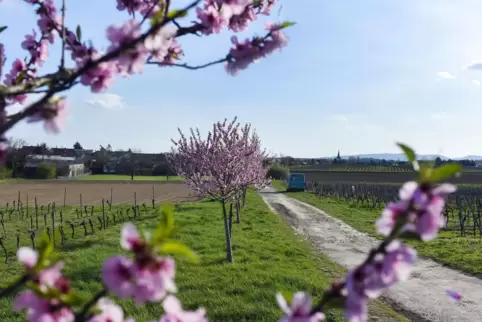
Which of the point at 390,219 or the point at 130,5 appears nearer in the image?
the point at 390,219

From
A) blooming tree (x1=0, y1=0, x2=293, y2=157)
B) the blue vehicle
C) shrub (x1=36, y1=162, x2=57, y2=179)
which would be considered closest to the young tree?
blooming tree (x1=0, y1=0, x2=293, y2=157)

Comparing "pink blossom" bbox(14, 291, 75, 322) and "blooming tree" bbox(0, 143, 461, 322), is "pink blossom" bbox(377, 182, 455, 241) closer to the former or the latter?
"blooming tree" bbox(0, 143, 461, 322)

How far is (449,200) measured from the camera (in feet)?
111

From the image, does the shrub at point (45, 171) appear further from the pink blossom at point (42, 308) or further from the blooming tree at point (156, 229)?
the pink blossom at point (42, 308)

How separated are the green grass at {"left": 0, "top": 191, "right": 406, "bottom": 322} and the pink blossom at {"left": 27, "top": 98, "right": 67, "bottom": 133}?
5.58m

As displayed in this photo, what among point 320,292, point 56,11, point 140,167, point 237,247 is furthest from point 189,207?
point 140,167

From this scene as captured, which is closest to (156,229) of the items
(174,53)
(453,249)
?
(174,53)

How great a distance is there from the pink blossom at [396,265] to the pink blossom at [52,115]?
3.77 ft

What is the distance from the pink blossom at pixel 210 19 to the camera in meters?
2.25

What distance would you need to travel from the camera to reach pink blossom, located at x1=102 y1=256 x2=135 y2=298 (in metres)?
1.15

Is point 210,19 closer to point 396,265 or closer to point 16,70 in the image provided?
point 16,70

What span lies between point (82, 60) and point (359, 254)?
1377cm

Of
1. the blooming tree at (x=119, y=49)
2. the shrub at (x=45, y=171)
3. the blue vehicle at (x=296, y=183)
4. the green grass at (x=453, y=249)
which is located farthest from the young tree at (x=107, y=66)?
the shrub at (x=45, y=171)

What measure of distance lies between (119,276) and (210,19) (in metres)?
1.44
